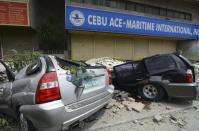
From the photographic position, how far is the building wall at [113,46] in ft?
50.1

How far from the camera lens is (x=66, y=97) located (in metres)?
3.73

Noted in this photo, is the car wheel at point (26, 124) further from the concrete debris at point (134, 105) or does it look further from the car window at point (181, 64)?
the car window at point (181, 64)

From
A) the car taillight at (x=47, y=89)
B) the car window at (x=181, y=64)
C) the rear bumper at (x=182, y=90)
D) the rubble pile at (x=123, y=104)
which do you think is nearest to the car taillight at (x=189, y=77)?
the rear bumper at (x=182, y=90)

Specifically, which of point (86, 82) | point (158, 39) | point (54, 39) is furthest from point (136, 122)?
point (158, 39)

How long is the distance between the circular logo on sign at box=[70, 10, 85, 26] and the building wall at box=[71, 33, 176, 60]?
1718 millimetres

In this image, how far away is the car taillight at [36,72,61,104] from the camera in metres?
3.56

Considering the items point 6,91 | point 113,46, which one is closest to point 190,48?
point 113,46

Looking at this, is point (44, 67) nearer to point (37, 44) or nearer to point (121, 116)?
point (121, 116)

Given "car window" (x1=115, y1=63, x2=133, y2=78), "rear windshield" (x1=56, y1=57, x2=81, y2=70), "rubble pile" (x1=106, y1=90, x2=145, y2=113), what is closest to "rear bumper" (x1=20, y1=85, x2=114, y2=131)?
"rear windshield" (x1=56, y1=57, x2=81, y2=70)

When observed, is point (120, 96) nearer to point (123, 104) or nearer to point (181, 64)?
point (123, 104)

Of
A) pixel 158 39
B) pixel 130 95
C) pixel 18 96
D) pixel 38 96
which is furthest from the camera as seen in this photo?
pixel 158 39

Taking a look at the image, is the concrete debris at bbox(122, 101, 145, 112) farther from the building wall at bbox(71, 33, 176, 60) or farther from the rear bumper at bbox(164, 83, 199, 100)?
the building wall at bbox(71, 33, 176, 60)

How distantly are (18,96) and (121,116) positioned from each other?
2610 millimetres

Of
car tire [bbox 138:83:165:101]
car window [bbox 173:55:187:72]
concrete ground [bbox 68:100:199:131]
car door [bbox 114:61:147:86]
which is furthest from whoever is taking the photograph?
car door [bbox 114:61:147:86]
